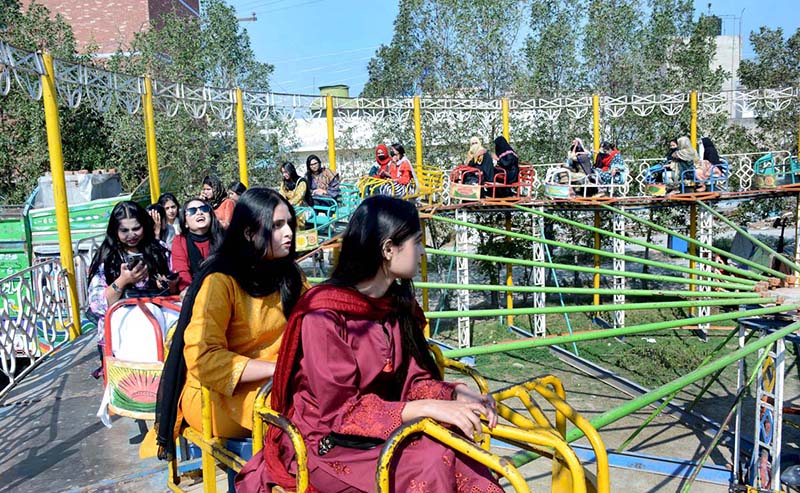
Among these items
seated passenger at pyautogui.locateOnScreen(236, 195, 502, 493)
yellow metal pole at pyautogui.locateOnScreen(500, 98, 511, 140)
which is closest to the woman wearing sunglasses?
seated passenger at pyautogui.locateOnScreen(236, 195, 502, 493)

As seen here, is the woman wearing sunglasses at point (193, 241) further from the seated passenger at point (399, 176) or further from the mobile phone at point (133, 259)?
the seated passenger at point (399, 176)

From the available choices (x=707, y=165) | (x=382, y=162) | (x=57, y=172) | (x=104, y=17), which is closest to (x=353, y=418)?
(x=57, y=172)

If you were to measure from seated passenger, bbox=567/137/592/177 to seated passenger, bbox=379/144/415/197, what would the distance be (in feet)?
12.0

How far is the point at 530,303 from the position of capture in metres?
17.4

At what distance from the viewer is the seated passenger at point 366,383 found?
6.89 feet

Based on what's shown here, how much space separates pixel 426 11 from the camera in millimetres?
23031

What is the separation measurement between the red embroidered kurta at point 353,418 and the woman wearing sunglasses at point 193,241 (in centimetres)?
327

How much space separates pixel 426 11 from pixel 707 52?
9.32 metres

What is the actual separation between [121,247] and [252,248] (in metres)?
2.35

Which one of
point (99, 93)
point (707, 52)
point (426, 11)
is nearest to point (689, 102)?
point (707, 52)

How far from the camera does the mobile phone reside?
181 inches

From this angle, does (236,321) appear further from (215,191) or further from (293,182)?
(293,182)

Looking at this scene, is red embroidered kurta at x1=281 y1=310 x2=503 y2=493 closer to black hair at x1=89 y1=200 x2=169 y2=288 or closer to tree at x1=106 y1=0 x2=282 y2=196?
black hair at x1=89 y1=200 x2=169 y2=288

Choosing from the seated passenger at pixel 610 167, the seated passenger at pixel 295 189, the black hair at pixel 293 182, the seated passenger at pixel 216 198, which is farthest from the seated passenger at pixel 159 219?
the seated passenger at pixel 610 167
